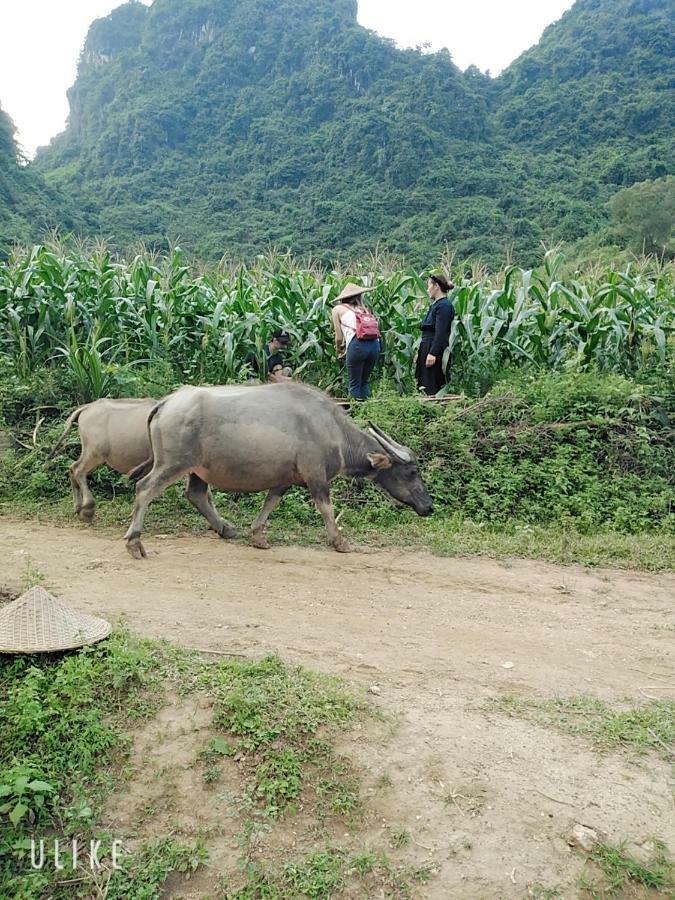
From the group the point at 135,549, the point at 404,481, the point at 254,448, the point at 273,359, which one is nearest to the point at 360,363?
the point at 273,359

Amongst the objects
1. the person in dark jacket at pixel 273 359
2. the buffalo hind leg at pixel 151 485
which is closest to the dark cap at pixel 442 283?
the person in dark jacket at pixel 273 359

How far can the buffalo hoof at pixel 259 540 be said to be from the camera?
6.36m

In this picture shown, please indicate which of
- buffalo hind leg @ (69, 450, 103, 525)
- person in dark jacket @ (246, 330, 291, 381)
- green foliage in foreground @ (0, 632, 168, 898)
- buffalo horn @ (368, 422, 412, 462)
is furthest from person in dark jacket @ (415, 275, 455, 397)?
green foliage in foreground @ (0, 632, 168, 898)

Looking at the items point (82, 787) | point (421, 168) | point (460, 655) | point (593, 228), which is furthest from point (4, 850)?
point (421, 168)

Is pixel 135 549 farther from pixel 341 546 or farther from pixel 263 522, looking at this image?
pixel 341 546

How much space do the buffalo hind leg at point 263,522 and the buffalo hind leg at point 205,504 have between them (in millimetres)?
359

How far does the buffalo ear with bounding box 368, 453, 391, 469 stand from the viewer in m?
6.60

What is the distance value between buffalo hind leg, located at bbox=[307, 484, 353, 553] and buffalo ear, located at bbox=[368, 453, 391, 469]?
539 mm

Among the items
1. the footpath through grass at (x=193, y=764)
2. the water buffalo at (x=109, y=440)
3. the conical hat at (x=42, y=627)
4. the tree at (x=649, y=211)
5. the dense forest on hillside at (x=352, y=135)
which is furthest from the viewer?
the dense forest on hillside at (x=352, y=135)

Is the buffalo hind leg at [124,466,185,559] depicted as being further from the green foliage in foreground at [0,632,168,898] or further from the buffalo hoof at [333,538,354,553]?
the green foliage in foreground at [0,632,168,898]

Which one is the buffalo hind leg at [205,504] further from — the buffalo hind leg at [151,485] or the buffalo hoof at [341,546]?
the buffalo hoof at [341,546]

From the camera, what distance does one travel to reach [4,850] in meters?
2.74

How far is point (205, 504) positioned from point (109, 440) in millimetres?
1255

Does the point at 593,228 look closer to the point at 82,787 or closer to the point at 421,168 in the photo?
the point at 421,168
